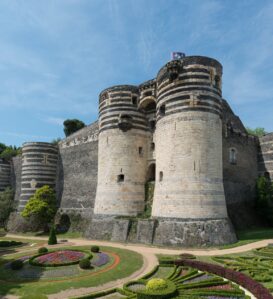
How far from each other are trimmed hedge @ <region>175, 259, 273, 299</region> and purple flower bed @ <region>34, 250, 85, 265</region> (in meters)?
6.60

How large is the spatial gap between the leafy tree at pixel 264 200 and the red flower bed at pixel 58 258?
20.6m

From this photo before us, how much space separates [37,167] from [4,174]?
12.3 metres

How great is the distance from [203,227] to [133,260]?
6800 millimetres

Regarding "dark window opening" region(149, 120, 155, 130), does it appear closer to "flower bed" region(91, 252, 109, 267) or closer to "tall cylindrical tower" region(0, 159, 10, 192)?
"flower bed" region(91, 252, 109, 267)

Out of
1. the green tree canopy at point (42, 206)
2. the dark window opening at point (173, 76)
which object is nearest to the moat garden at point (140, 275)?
the green tree canopy at point (42, 206)

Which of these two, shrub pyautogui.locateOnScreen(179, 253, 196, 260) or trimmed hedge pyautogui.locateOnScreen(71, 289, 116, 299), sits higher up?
shrub pyautogui.locateOnScreen(179, 253, 196, 260)

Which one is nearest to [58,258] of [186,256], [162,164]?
[186,256]

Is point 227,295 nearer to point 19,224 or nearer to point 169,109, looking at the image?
point 169,109

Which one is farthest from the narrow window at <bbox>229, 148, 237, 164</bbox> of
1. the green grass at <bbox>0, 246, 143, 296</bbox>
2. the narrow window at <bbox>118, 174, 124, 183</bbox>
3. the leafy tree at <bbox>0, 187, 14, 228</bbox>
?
the leafy tree at <bbox>0, 187, 14, 228</bbox>

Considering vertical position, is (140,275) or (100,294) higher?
(140,275)

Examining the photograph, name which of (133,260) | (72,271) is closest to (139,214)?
(133,260)

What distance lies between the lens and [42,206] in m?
34.4

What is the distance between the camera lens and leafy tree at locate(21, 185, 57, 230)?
34.2 metres

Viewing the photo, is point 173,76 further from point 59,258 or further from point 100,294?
point 100,294
